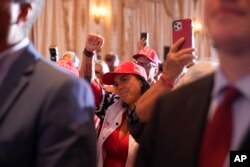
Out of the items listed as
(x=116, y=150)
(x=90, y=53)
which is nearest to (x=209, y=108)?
(x=116, y=150)

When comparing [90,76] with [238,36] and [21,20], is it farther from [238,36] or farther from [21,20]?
[238,36]

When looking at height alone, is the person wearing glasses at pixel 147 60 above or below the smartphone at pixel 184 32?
below

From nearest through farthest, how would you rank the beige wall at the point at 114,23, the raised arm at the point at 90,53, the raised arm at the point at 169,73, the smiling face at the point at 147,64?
the raised arm at the point at 169,73 < the raised arm at the point at 90,53 < the smiling face at the point at 147,64 < the beige wall at the point at 114,23

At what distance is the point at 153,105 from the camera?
1264 millimetres

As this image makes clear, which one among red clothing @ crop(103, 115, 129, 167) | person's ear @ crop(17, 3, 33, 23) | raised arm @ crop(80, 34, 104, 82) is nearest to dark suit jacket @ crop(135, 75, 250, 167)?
person's ear @ crop(17, 3, 33, 23)

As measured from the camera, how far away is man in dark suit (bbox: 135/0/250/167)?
0.92 m

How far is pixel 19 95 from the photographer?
1.21 metres

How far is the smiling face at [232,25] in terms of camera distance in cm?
91

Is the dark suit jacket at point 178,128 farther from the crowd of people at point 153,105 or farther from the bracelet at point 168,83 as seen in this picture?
the bracelet at point 168,83

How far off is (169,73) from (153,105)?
0.90 feet

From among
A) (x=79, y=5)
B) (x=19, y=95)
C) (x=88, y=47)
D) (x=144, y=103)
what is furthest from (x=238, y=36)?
(x=79, y=5)

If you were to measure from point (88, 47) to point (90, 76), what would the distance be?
0.83ft

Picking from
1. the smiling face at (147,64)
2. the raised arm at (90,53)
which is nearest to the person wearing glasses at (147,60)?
the smiling face at (147,64)

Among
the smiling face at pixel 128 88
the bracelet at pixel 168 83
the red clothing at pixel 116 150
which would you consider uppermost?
the bracelet at pixel 168 83
